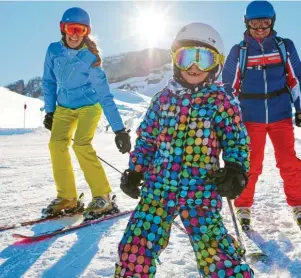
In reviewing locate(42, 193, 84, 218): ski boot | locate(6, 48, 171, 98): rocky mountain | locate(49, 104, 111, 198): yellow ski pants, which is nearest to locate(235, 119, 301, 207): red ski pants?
locate(49, 104, 111, 198): yellow ski pants

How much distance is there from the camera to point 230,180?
2.52 meters

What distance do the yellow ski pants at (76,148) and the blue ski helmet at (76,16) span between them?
0.94m

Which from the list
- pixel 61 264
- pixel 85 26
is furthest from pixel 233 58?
pixel 61 264

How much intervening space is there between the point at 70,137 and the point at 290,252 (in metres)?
2.70

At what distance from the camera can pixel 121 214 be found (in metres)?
4.90

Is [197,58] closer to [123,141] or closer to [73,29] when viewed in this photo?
[123,141]

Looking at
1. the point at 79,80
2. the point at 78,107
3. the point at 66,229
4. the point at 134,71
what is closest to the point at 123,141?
the point at 78,107

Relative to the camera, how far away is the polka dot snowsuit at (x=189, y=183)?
8.30 feet

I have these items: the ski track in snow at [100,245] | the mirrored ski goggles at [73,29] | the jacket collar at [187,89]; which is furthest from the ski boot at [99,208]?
the jacket collar at [187,89]

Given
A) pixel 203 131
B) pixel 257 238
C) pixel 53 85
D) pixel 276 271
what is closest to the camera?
pixel 203 131

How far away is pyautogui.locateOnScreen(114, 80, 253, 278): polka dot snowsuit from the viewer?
2529 millimetres

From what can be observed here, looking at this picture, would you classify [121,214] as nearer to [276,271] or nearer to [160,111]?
[276,271]

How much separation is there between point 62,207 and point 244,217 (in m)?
2.06

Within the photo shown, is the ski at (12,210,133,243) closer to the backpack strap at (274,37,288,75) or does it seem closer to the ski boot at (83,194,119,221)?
the ski boot at (83,194,119,221)
